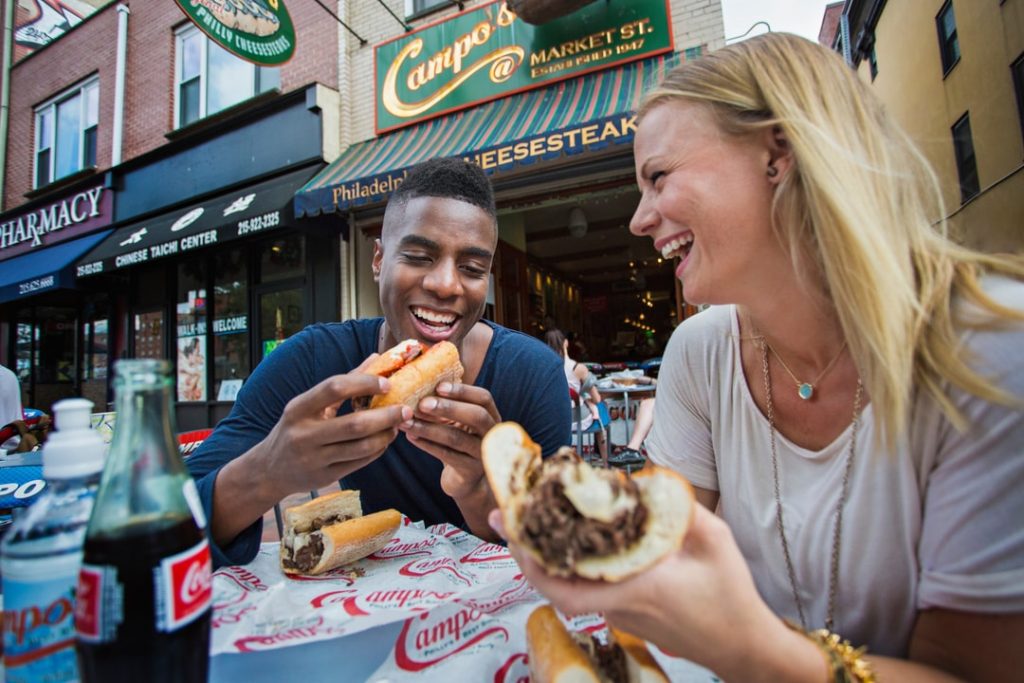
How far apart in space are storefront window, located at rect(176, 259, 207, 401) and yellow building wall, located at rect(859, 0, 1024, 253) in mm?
11040

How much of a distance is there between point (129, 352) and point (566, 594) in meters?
13.4

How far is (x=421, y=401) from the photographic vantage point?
1.42 metres

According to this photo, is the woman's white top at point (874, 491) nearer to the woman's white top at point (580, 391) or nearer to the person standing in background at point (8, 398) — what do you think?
the woman's white top at point (580, 391)

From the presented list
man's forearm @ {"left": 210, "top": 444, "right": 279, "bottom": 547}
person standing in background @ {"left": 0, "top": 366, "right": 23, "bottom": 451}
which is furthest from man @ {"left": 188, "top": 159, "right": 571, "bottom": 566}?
person standing in background @ {"left": 0, "top": 366, "right": 23, "bottom": 451}

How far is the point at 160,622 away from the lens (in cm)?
69

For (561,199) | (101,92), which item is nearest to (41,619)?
(561,199)

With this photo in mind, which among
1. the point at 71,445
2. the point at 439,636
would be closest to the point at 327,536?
the point at 439,636

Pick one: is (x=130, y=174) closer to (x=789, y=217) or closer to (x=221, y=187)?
(x=221, y=187)

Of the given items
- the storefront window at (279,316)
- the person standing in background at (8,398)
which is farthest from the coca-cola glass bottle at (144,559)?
the storefront window at (279,316)

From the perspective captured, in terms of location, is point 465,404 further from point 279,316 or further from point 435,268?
point 279,316

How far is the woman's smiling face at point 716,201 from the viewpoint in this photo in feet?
3.93

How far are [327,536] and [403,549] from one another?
0.27 m

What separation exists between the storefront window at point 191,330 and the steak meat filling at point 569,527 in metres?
10.5

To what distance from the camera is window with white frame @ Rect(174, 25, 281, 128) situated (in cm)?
930
